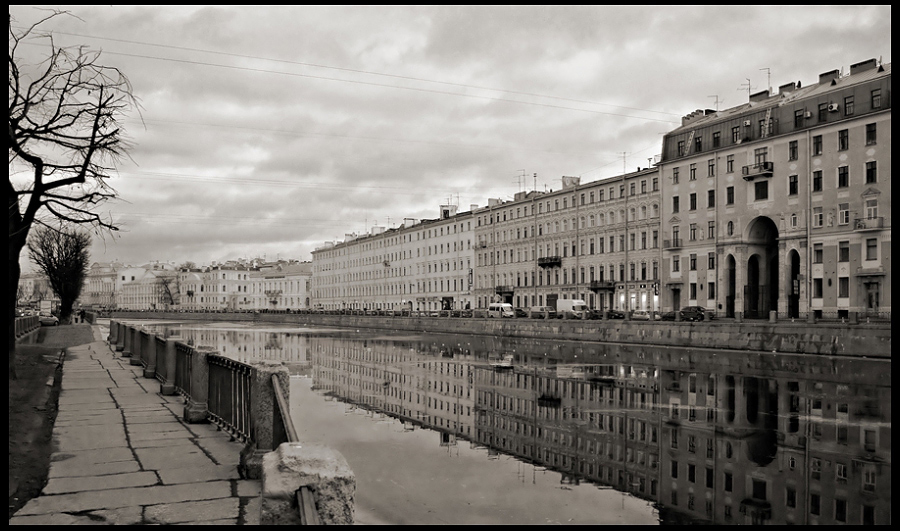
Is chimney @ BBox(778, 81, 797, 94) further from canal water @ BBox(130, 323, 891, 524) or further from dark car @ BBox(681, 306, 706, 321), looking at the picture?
canal water @ BBox(130, 323, 891, 524)

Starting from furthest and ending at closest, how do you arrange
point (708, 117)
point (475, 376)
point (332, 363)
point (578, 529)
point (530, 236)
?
point (530, 236)
point (708, 117)
point (332, 363)
point (475, 376)
point (578, 529)

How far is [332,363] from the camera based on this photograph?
34562mm

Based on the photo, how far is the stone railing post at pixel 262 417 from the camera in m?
7.92

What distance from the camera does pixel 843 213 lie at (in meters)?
50.6

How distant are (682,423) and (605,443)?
3.53 meters

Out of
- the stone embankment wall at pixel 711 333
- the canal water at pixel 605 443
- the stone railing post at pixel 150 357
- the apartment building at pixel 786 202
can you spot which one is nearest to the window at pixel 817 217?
the apartment building at pixel 786 202

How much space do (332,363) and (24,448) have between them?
25.0 m

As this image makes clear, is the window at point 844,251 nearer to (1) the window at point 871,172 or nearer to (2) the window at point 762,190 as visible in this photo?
(1) the window at point 871,172

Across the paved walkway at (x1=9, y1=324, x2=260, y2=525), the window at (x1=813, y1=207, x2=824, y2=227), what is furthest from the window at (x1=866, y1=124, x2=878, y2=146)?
the paved walkway at (x1=9, y1=324, x2=260, y2=525)

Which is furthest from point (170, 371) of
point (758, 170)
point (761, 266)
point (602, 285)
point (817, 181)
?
point (602, 285)

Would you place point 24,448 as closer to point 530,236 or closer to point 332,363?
point 332,363

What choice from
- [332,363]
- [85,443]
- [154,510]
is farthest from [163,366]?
[332,363]

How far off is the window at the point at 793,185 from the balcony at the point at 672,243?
37.7ft

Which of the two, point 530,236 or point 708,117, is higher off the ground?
point 708,117
